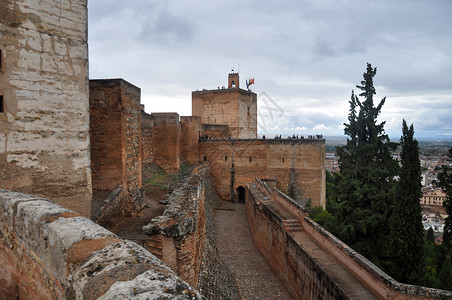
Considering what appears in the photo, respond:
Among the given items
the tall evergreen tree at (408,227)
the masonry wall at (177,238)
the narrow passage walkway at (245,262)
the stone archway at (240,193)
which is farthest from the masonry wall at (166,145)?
the tall evergreen tree at (408,227)

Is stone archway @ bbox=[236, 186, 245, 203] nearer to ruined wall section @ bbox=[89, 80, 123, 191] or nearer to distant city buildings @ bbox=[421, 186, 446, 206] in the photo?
ruined wall section @ bbox=[89, 80, 123, 191]

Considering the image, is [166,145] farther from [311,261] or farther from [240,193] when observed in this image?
[311,261]

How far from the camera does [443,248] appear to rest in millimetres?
14703

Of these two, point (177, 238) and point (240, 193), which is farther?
point (240, 193)

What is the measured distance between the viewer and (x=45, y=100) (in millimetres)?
5488

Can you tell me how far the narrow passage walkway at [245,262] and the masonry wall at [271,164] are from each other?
20.5 ft

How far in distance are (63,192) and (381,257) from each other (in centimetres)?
1586

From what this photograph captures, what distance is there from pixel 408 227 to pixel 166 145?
45.0ft

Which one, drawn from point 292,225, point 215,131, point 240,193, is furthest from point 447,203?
point 215,131

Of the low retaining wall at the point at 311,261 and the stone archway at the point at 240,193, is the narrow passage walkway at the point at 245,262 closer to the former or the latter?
the low retaining wall at the point at 311,261

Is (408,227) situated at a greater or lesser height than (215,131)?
lesser

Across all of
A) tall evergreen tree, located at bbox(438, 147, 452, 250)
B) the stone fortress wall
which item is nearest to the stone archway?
the stone fortress wall

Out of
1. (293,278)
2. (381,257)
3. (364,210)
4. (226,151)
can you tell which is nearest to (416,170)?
(364,210)

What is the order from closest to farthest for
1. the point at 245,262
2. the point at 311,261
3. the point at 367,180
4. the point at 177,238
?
the point at 177,238 → the point at 311,261 → the point at 245,262 → the point at 367,180
